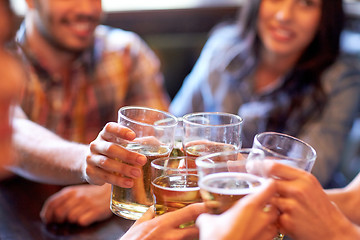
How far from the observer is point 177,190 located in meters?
1.00

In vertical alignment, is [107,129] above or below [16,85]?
below

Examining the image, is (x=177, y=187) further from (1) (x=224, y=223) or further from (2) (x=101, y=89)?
(2) (x=101, y=89)

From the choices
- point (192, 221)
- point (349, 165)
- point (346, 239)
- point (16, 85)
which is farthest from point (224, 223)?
point (349, 165)

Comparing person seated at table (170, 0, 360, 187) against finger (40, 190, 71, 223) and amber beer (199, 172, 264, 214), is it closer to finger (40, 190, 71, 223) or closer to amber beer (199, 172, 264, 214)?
finger (40, 190, 71, 223)

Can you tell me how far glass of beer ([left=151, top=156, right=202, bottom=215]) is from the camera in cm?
100

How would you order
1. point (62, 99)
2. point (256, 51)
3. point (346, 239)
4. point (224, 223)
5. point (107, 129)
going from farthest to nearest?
point (256, 51) < point (62, 99) < point (107, 129) < point (346, 239) < point (224, 223)

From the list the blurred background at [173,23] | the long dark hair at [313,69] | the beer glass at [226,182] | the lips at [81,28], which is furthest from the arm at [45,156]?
the blurred background at [173,23]

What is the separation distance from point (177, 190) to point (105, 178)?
21 centimetres

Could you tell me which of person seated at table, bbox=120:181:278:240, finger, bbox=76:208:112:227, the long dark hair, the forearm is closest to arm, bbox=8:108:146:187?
the forearm

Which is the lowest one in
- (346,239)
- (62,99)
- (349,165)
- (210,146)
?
(349,165)

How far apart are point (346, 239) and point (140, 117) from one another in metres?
0.54

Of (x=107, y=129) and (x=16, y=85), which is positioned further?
(x=107, y=129)

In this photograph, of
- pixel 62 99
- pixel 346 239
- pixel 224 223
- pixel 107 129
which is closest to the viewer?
pixel 224 223

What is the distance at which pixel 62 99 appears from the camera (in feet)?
7.45
